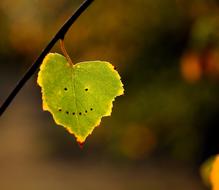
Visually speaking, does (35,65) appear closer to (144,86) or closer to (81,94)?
(81,94)

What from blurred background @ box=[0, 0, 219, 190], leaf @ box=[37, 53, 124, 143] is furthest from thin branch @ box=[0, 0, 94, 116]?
blurred background @ box=[0, 0, 219, 190]

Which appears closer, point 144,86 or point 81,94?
point 81,94

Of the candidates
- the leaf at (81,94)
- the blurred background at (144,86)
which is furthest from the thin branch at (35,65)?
the blurred background at (144,86)

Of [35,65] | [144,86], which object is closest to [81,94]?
[35,65]

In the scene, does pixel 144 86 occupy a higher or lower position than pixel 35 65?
lower

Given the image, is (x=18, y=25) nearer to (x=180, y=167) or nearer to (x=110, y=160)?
(x=110, y=160)

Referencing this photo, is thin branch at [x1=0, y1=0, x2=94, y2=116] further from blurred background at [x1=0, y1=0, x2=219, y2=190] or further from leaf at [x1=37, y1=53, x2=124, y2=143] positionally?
blurred background at [x1=0, y1=0, x2=219, y2=190]

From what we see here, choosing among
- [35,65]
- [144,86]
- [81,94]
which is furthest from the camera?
[144,86]
